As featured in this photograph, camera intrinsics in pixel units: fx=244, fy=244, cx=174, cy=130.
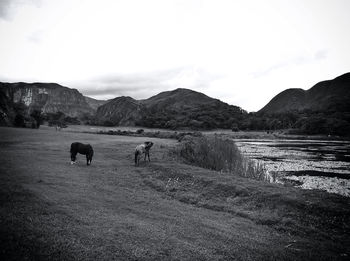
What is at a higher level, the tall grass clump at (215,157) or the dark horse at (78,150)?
the dark horse at (78,150)

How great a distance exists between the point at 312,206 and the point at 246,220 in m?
3.90

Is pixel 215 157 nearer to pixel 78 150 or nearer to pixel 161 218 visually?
pixel 78 150

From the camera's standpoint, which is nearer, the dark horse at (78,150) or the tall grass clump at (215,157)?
the dark horse at (78,150)

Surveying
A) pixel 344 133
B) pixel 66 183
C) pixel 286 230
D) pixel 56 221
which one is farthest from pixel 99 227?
pixel 344 133

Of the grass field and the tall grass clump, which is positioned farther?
the tall grass clump

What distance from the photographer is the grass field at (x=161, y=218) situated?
7.61 m

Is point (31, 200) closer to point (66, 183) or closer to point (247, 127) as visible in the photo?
point (66, 183)

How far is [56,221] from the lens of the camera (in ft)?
28.8

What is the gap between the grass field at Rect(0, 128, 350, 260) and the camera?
761 centimetres

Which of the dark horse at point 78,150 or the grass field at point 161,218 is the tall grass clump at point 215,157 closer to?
the grass field at point 161,218

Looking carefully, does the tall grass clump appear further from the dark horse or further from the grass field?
the dark horse

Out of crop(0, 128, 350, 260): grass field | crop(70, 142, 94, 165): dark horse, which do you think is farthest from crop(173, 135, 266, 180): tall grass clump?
crop(70, 142, 94, 165): dark horse

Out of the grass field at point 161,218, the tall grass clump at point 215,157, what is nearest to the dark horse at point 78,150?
the grass field at point 161,218

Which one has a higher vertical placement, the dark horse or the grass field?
the dark horse
